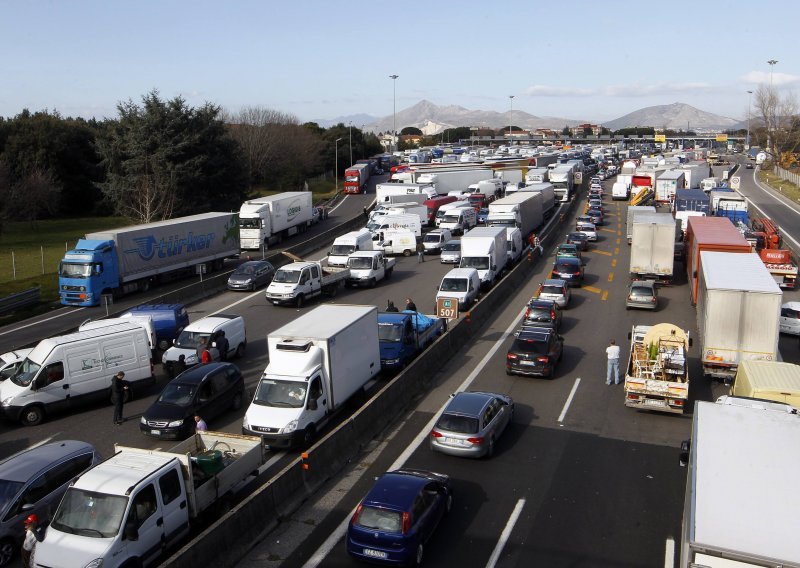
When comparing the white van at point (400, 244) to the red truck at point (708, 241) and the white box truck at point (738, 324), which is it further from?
the white box truck at point (738, 324)

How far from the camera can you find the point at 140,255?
35.6 meters

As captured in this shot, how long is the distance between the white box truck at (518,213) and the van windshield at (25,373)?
1190 inches

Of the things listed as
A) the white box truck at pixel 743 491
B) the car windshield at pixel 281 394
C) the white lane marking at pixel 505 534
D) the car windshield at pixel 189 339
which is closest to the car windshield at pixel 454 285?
the car windshield at pixel 189 339

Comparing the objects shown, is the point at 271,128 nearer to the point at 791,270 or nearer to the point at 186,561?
the point at 791,270

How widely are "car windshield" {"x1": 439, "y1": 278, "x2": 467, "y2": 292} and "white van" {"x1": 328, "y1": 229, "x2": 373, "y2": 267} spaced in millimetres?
9079

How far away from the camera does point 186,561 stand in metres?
10.9

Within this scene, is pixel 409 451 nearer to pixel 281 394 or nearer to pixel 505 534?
pixel 281 394

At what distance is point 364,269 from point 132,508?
25109 millimetres

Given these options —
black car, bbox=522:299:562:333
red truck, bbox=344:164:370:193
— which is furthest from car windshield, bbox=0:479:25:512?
red truck, bbox=344:164:370:193

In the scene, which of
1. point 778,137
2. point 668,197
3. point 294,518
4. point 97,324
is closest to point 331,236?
point 97,324

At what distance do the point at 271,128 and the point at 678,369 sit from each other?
3346 inches

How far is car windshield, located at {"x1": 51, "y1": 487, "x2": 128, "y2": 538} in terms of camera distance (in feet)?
36.0

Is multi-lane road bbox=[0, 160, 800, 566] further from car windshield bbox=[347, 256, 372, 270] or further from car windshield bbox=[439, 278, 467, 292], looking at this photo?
car windshield bbox=[347, 256, 372, 270]

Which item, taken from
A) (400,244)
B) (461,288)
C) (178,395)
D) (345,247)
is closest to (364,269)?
(345,247)
